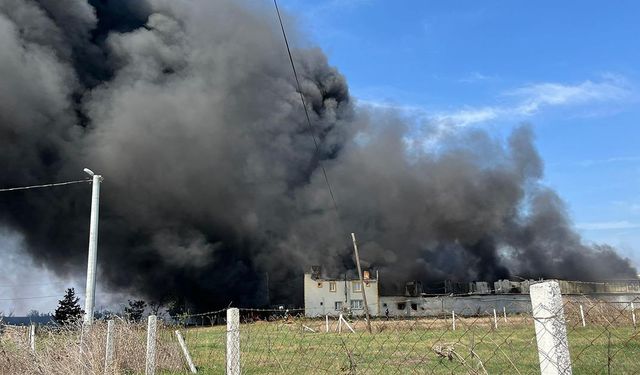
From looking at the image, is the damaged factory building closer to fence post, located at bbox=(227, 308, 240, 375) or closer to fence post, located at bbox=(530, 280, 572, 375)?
fence post, located at bbox=(227, 308, 240, 375)

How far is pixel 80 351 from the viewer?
7.42 meters

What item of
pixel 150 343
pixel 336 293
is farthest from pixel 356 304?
pixel 150 343

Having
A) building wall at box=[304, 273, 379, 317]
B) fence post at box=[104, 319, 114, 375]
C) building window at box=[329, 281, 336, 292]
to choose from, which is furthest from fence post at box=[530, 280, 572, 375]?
building window at box=[329, 281, 336, 292]

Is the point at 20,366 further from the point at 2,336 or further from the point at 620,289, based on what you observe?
the point at 620,289

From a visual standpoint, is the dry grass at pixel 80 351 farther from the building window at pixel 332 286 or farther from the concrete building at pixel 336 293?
the building window at pixel 332 286

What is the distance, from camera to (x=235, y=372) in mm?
4652

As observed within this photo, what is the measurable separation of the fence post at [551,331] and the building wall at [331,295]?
67481 mm

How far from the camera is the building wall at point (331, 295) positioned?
69.6 m

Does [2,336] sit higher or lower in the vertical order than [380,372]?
higher

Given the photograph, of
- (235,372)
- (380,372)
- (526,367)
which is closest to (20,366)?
(235,372)

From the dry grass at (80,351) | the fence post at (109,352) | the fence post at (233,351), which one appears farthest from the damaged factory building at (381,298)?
the fence post at (233,351)

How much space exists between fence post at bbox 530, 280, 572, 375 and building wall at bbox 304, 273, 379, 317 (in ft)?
221

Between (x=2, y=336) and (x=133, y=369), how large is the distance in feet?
7.11

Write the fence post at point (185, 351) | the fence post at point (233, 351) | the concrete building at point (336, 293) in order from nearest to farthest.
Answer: the fence post at point (233, 351), the fence post at point (185, 351), the concrete building at point (336, 293)
